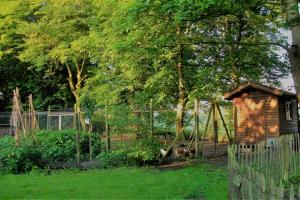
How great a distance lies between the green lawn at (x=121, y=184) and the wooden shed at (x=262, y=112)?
19.8 ft

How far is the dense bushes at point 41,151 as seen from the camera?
1625cm

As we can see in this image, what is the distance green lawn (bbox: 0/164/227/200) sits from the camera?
37.5 feet

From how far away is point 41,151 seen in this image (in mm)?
17391

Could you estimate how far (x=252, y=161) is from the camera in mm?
9547

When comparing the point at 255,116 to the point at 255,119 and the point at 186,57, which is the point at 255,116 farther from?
the point at 186,57

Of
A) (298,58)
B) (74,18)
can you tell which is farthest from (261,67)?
(74,18)

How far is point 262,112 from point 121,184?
1058 cm

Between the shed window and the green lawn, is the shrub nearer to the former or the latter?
the green lawn

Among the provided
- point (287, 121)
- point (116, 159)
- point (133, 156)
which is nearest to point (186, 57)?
point (287, 121)

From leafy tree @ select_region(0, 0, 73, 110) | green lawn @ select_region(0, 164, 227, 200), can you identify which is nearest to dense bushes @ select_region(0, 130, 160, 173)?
green lawn @ select_region(0, 164, 227, 200)

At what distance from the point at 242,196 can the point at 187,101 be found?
17.4m

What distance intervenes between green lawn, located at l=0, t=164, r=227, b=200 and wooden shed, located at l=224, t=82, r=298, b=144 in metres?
6.03

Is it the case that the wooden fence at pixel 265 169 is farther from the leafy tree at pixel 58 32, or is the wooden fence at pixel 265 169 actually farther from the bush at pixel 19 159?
the leafy tree at pixel 58 32

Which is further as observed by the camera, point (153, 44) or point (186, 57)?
point (186, 57)
